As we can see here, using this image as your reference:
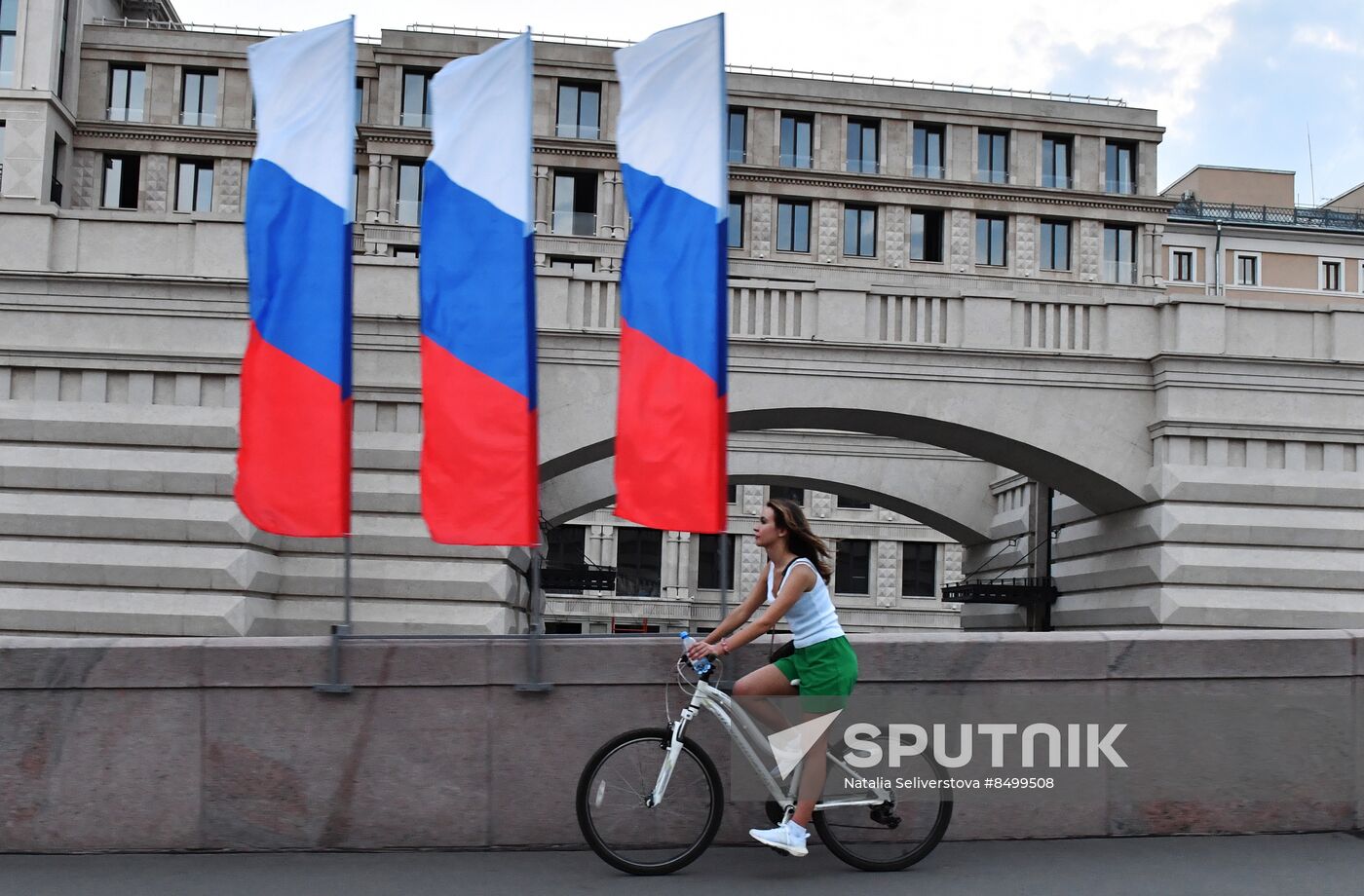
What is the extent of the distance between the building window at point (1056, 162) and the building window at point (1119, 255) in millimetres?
2674

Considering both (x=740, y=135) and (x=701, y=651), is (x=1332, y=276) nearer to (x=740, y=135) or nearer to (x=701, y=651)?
(x=740, y=135)

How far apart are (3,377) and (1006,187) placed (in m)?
44.6

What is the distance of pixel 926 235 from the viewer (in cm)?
5850

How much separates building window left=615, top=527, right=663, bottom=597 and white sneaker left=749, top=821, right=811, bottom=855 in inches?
2038

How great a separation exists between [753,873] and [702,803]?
479 mm

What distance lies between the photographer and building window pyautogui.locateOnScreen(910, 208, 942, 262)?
5816 cm

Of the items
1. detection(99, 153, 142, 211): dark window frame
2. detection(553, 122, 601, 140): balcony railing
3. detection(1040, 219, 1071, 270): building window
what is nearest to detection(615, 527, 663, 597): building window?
detection(553, 122, 601, 140): balcony railing

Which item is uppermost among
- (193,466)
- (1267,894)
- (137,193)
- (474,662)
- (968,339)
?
(137,193)

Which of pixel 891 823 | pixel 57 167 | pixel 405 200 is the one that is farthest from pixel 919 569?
pixel 891 823

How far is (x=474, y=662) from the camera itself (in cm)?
811

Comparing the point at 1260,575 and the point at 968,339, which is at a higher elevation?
the point at 968,339

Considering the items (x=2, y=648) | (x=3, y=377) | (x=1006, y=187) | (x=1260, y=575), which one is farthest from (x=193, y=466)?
(x=1006, y=187)

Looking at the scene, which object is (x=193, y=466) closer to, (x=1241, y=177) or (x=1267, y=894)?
(x=1267, y=894)

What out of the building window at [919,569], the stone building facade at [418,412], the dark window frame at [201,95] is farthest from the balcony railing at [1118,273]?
the dark window frame at [201,95]
